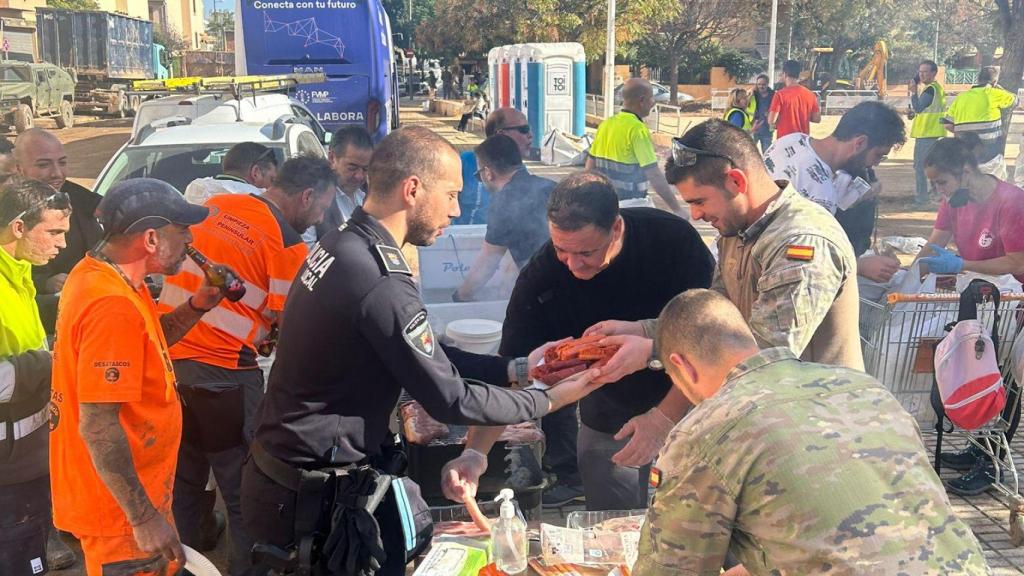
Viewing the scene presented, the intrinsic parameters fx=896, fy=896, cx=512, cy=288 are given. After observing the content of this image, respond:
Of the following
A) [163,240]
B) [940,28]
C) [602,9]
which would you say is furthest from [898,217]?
[940,28]

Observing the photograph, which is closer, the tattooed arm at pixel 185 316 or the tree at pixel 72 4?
the tattooed arm at pixel 185 316

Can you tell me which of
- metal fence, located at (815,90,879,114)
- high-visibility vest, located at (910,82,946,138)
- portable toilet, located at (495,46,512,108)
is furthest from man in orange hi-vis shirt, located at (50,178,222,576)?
metal fence, located at (815,90,879,114)

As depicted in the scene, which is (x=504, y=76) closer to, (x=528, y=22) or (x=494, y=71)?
(x=494, y=71)

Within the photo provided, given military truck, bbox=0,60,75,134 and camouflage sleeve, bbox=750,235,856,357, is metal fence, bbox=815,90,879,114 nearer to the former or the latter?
military truck, bbox=0,60,75,134

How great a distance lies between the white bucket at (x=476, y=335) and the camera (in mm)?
4992

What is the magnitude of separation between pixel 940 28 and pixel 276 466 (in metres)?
51.6

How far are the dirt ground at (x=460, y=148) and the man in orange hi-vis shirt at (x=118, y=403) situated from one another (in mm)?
296

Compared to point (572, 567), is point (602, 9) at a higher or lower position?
higher

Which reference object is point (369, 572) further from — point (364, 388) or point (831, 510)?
point (831, 510)

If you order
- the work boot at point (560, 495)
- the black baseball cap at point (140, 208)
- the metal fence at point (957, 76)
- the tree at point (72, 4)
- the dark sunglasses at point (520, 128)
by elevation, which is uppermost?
the tree at point (72, 4)

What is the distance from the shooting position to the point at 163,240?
3129 mm

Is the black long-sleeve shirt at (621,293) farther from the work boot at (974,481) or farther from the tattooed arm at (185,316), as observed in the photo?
the work boot at (974,481)

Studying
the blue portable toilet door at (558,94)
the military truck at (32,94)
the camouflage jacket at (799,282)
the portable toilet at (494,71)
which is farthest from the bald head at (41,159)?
the military truck at (32,94)

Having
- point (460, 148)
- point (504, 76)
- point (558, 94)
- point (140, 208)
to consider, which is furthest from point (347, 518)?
point (460, 148)
